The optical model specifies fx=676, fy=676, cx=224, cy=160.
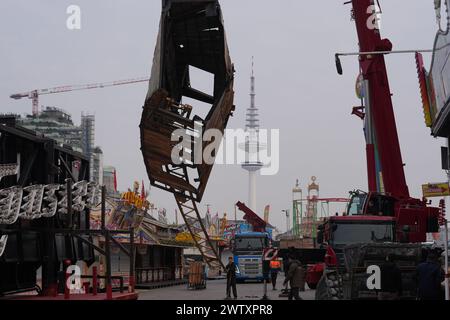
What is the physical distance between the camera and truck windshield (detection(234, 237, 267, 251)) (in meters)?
40.5

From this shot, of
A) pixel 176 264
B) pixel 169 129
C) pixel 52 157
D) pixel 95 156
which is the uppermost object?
pixel 95 156

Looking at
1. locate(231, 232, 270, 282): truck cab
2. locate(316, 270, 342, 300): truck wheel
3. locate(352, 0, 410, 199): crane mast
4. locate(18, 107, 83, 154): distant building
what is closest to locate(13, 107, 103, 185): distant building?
locate(18, 107, 83, 154): distant building

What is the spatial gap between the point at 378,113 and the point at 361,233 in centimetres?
640

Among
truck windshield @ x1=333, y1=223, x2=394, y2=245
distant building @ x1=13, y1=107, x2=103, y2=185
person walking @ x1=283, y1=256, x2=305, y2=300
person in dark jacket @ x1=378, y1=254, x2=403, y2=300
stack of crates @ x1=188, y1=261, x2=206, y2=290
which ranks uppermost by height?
distant building @ x1=13, y1=107, x2=103, y2=185

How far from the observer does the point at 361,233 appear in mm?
20844

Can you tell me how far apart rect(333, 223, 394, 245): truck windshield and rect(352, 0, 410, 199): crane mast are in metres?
3.77

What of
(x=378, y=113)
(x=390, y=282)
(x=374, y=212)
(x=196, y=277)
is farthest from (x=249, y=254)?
(x=390, y=282)

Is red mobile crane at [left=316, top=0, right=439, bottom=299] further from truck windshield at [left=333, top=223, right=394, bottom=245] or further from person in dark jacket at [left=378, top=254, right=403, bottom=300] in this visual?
person in dark jacket at [left=378, top=254, right=403, bottom=300]

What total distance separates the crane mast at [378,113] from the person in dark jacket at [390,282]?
11012 millimetres

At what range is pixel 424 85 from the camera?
22.1m

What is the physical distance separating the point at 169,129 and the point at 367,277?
28.1 ft

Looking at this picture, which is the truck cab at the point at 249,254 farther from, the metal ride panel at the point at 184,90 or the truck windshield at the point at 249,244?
the metal ride panel at the point at 184,90
